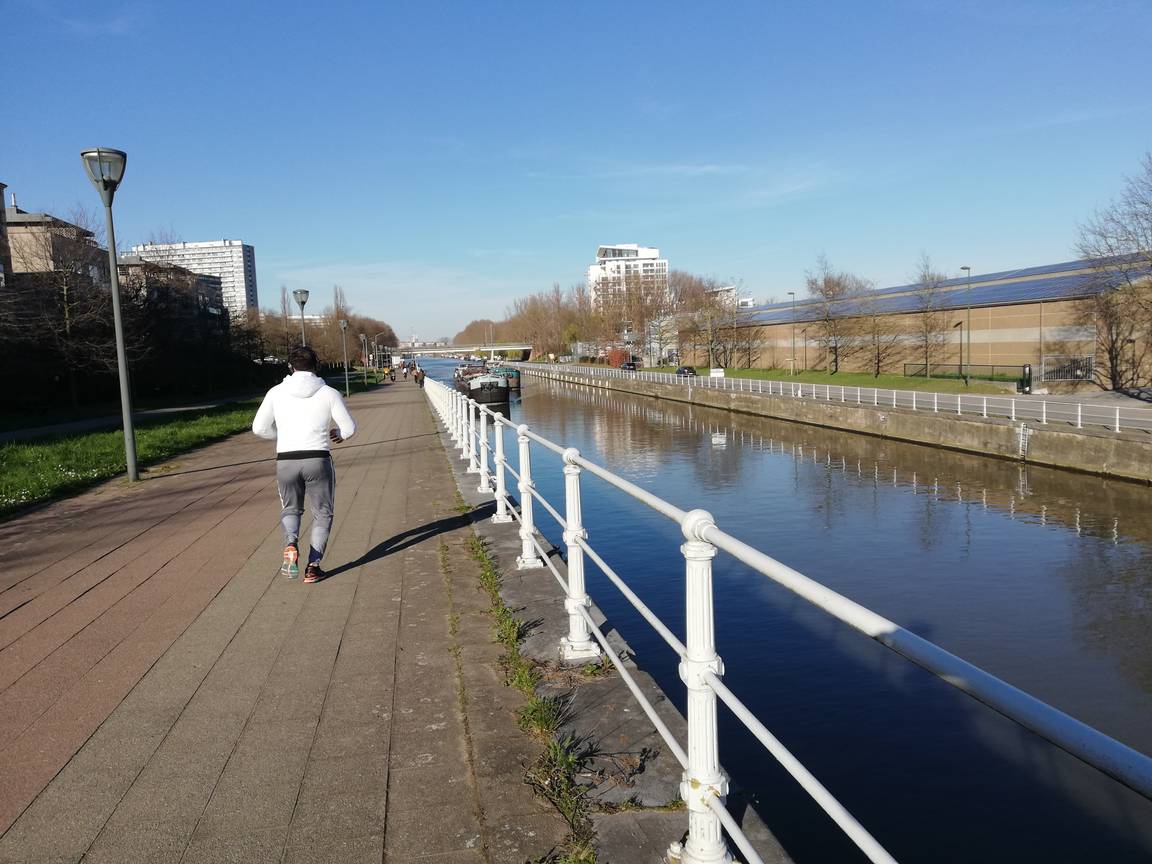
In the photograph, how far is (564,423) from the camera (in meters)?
36.2

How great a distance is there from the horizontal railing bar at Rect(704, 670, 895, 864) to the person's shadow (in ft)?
16.0

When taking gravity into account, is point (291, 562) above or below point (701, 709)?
below

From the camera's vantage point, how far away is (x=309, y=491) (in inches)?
249

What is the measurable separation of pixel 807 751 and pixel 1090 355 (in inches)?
1452

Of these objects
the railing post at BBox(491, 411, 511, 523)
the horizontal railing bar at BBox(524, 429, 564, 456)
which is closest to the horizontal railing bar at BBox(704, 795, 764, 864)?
the horizontal railing bar at BBox(524, 429, 564, 456)

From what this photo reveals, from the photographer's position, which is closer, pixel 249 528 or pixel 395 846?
pixel 395 846

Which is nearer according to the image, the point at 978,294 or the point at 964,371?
the point at 964,371

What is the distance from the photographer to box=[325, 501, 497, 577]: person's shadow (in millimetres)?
6878

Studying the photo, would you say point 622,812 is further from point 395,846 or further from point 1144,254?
point 1144,254

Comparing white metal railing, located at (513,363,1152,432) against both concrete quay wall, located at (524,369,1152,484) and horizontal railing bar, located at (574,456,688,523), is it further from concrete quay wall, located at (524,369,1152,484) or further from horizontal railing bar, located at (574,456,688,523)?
horizontal railing bar, located at (574,456,688,523)

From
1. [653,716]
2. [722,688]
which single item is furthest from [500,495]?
[722,688]

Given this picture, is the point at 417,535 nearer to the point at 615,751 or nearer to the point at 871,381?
the point at 615,751

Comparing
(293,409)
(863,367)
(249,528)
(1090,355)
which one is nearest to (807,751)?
(293,409)

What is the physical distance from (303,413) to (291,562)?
116 cm
